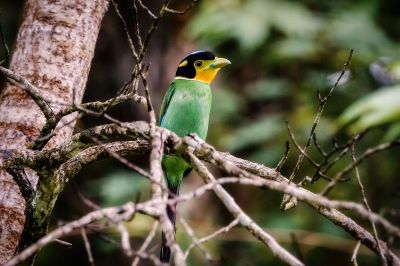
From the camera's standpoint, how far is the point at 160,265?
1.37 metres

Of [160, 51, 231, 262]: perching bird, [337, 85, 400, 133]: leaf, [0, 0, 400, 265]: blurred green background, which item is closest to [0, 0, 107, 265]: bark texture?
[160, 51, 231, 262]: perching bird

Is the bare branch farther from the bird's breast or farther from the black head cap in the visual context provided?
the black head cap

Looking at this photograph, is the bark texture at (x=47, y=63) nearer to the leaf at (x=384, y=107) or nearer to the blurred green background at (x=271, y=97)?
the leaf at (x=384, y=107)

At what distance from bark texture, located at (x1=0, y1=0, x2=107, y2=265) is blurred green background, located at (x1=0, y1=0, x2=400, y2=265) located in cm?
227

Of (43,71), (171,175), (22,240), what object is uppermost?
(43,71)

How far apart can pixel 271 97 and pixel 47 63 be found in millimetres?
3327

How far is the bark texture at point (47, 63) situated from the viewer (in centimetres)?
266

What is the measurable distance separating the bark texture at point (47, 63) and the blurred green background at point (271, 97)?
227 cm

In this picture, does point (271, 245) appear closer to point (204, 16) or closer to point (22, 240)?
point (22, 240)

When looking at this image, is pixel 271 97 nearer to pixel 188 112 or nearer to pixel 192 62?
pixel 192 62

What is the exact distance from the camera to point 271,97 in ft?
18.9

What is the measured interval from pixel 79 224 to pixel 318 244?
385cm

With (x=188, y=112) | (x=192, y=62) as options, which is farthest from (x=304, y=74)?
(x=188, y=112)

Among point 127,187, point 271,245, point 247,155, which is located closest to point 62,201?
point 127,187
